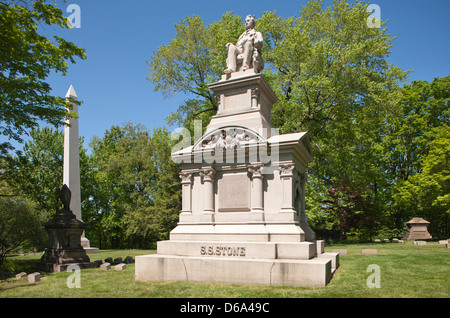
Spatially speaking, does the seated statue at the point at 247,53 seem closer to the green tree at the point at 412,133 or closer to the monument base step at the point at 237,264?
the monument base step at the point at 237,264

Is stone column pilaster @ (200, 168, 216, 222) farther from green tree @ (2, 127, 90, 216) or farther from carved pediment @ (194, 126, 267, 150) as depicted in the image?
green tree @ (2, 127, 90, 216)

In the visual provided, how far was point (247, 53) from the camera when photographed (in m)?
12.9

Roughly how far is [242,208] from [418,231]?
84.1ft

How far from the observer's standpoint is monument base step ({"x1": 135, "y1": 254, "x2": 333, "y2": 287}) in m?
8.41

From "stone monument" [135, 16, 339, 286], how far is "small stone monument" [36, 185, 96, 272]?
6.69m

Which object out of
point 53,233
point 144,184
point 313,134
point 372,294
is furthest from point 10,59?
point 144,184

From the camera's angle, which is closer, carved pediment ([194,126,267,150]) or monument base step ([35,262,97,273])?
carved pediment ([194,126,267,150])

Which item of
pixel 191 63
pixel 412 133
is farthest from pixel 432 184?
pixel 191 63

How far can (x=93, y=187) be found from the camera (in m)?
39.1

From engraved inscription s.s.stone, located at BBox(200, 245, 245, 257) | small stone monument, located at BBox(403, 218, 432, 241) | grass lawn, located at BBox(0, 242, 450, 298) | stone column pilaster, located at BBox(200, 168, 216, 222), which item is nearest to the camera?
grass lawn, located at BBox(0, 242, 450, 298)

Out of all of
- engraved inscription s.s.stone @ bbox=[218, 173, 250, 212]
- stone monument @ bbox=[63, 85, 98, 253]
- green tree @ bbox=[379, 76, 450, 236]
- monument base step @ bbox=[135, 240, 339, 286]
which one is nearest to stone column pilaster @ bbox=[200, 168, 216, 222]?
engraved inscription s.s.stone @ bbox=[218, 173, 250, 212]

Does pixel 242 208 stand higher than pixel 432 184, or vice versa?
pixel 432 184

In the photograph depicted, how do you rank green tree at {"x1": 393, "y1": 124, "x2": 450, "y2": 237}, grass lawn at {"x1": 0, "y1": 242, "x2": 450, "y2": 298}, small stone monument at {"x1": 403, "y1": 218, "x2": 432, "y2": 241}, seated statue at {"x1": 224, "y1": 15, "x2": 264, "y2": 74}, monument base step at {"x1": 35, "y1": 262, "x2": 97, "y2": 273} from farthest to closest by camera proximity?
small stone monument at {"x1": 403, "y1": 218, "x2": 432, "y2": 241} < green tree at {"x1": 393, "y1": 124, "x2": 450, "y2": 237} < monument base step at {"x1": 35, "y1": 262, "x2": 97, "y2": 273} < seated statue at {"x1": 224, "y1": 15, "x2": 264, "y2": 74} < grass lawn at {"x1": 0, "y1": 242, "x2": 450, "y2": 298}

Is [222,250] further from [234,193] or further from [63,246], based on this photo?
[63,246]
